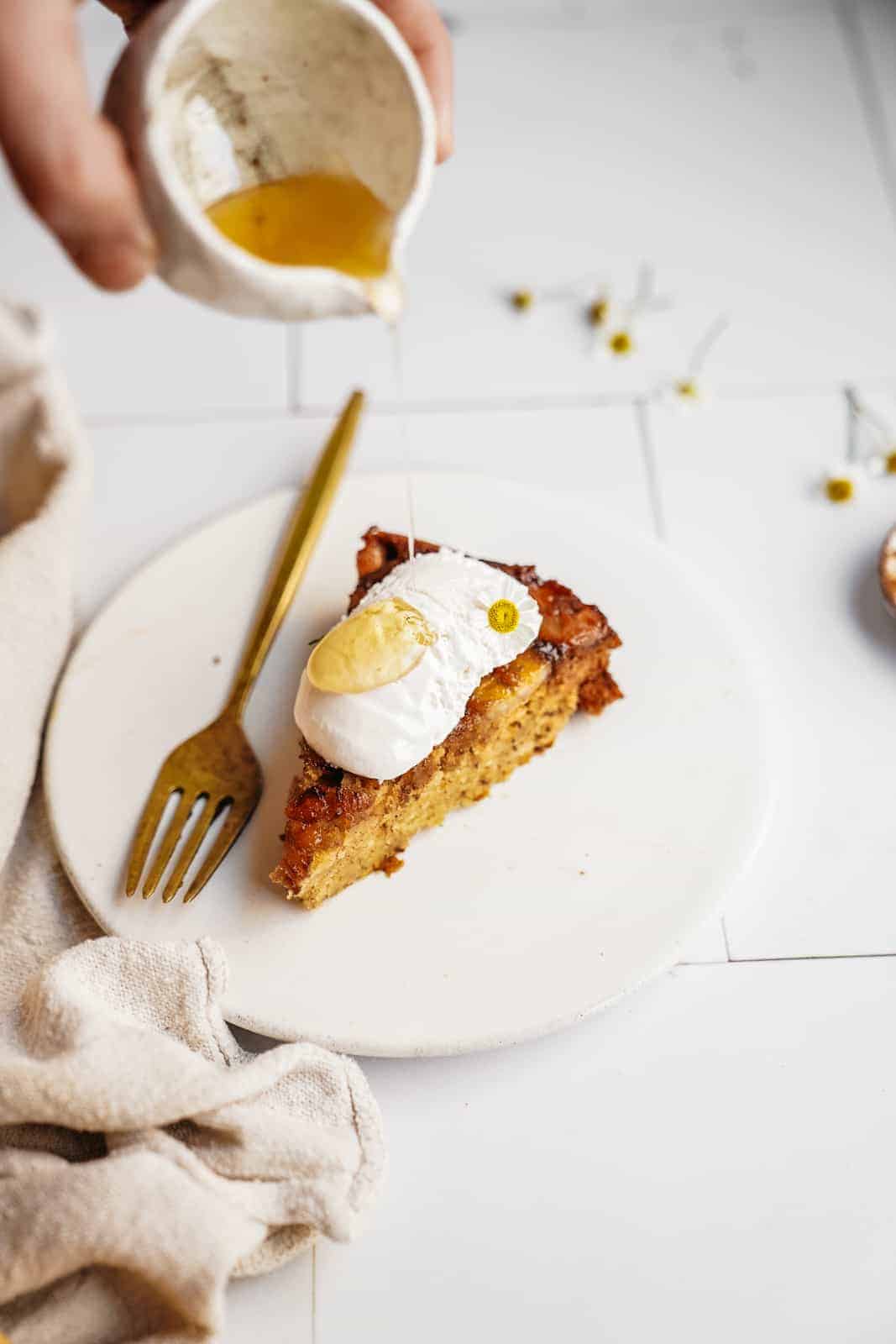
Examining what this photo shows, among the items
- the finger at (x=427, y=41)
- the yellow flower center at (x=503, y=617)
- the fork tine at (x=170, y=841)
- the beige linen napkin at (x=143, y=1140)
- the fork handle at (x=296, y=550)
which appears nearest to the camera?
the beige linen napkin at (x=143, y=1140)

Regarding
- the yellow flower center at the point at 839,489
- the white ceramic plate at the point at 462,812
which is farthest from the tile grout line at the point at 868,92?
the white ceramic plate at the point at 462,812

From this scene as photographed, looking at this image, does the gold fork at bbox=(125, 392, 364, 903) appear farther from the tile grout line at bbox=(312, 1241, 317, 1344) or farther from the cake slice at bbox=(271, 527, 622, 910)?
the tile grout line at bbox=(312, 1241, 317, 1344)

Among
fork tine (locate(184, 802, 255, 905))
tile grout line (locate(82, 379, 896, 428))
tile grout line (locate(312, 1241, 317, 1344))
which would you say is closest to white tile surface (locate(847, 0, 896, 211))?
tile grout line (locate(82, 379, 896, 428))

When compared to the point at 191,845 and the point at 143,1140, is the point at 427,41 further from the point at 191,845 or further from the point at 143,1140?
the point at 143,1140

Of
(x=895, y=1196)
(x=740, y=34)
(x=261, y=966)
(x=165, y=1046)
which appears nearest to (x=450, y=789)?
(x=261, y=966)

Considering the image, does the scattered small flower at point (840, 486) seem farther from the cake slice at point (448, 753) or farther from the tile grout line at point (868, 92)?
the tile grout line at point (868, 92)


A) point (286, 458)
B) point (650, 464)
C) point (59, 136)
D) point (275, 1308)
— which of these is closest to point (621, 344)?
point (650, 464)

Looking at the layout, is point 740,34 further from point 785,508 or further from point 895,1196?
point 895,1196
